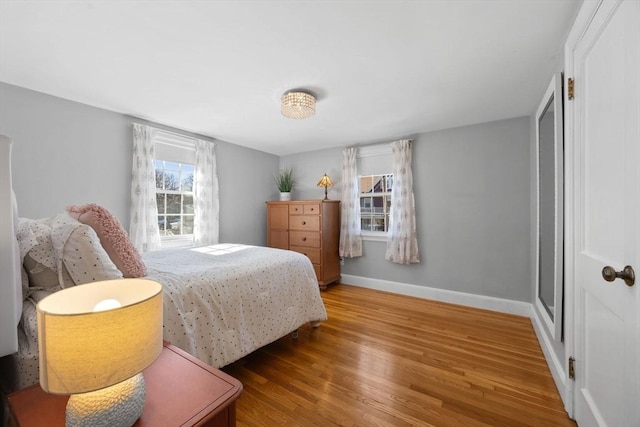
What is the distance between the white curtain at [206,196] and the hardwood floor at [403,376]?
1884 mm

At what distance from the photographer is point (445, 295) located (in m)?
3.38

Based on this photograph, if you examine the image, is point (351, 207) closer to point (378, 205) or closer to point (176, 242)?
point (378, 205)

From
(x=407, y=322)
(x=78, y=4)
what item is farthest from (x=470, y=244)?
(x=78, y=4)

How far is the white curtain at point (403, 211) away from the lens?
11.6 feet

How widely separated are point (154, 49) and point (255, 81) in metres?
0.70

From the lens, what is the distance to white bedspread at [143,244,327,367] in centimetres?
156

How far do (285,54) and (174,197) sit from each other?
2496 mm

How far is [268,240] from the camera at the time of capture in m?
4.34

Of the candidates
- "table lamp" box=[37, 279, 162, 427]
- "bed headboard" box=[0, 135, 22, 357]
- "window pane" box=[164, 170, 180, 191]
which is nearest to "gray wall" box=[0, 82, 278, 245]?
"window pane" box=[164, 170, 180, 191]

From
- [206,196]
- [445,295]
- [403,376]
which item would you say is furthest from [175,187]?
[445,295]

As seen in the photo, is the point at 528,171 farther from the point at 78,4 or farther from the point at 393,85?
the point at 78,4

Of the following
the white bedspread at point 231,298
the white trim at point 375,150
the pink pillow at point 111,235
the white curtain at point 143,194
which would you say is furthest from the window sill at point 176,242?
the white trim at point 375,150

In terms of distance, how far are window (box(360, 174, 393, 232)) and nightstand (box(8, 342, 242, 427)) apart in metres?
3.33

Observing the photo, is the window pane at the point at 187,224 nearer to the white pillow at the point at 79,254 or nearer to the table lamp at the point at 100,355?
the white pillow at the point at 79,254
